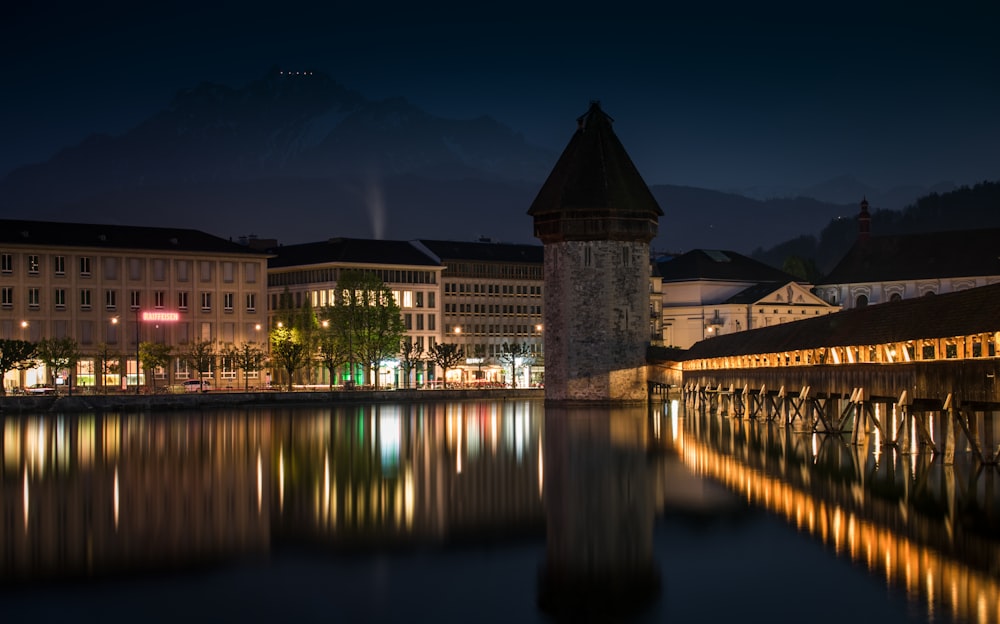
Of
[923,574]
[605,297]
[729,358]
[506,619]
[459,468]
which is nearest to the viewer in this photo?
[506,619]

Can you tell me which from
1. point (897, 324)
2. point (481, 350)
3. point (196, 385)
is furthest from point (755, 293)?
point (897, 324)

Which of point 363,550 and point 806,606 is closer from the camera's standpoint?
point 806,606

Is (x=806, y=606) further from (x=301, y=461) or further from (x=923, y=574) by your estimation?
(x=301, y=461)

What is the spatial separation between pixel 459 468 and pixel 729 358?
1270 inches

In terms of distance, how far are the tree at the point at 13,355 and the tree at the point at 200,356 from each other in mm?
11136

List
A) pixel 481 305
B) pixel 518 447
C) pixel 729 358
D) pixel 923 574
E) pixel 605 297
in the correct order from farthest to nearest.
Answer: pixel 481 305, pixel 605 297, pixel 729 358, pixel 518 447, pixel 923 574

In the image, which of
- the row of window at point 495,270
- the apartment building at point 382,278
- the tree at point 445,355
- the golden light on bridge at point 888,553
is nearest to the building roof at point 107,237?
the apartment building at point 382,278

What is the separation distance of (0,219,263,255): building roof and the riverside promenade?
51.6ft

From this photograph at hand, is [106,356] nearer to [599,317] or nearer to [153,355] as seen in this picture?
[153,355]

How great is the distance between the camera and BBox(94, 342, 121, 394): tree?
89812 millimetres

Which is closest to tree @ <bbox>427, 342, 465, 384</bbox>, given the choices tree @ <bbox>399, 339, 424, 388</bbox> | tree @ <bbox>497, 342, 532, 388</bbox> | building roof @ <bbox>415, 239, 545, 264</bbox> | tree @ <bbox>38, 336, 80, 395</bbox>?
tree @ <bbox>399, 339, 424, 388</bbox>

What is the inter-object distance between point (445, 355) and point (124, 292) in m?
23.3

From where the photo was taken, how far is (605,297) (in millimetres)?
74562

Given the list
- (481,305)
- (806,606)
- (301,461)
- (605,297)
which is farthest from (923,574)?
(481,305)
